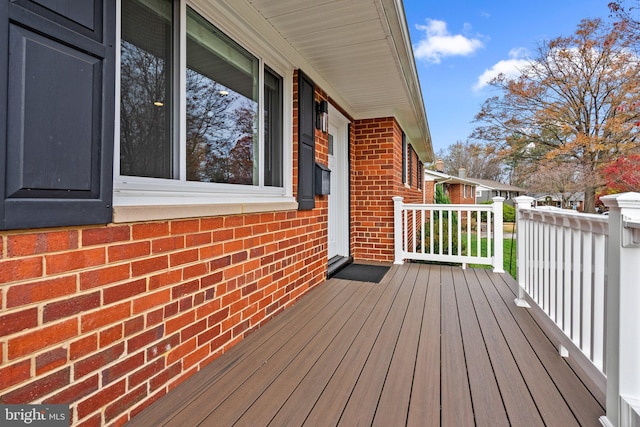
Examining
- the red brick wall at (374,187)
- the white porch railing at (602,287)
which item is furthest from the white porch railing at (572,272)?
the red brick wall at (374,187)

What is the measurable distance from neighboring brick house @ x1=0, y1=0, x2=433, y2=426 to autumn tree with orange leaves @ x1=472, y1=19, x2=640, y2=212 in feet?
41.3

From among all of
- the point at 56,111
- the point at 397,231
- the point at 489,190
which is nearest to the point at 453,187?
the point at 489,190

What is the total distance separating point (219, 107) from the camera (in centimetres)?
214

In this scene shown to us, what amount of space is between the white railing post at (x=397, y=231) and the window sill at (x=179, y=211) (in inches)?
110

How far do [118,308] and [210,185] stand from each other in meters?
0.92

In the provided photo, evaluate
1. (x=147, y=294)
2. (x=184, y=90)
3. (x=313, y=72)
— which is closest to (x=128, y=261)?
(x=147, y=294)

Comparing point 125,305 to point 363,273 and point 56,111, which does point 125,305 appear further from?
point 363,273

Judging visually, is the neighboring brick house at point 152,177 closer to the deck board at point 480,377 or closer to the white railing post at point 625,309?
the deck board at point 480,377

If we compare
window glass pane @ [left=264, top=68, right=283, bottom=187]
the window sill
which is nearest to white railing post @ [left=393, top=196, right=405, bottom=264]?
window glass pane @ [left=264, top=68, right=283, bottom=187]

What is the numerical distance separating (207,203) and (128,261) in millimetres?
543

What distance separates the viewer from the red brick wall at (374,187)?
4.90 metres

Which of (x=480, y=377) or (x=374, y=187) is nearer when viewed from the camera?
(x=480, y=377)

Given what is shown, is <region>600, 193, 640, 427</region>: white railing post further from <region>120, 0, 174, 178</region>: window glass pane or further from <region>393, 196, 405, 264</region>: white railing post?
<region>393, 196, 405, 264</region>: white railing post

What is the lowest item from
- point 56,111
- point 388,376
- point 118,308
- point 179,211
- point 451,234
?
point 388,376
